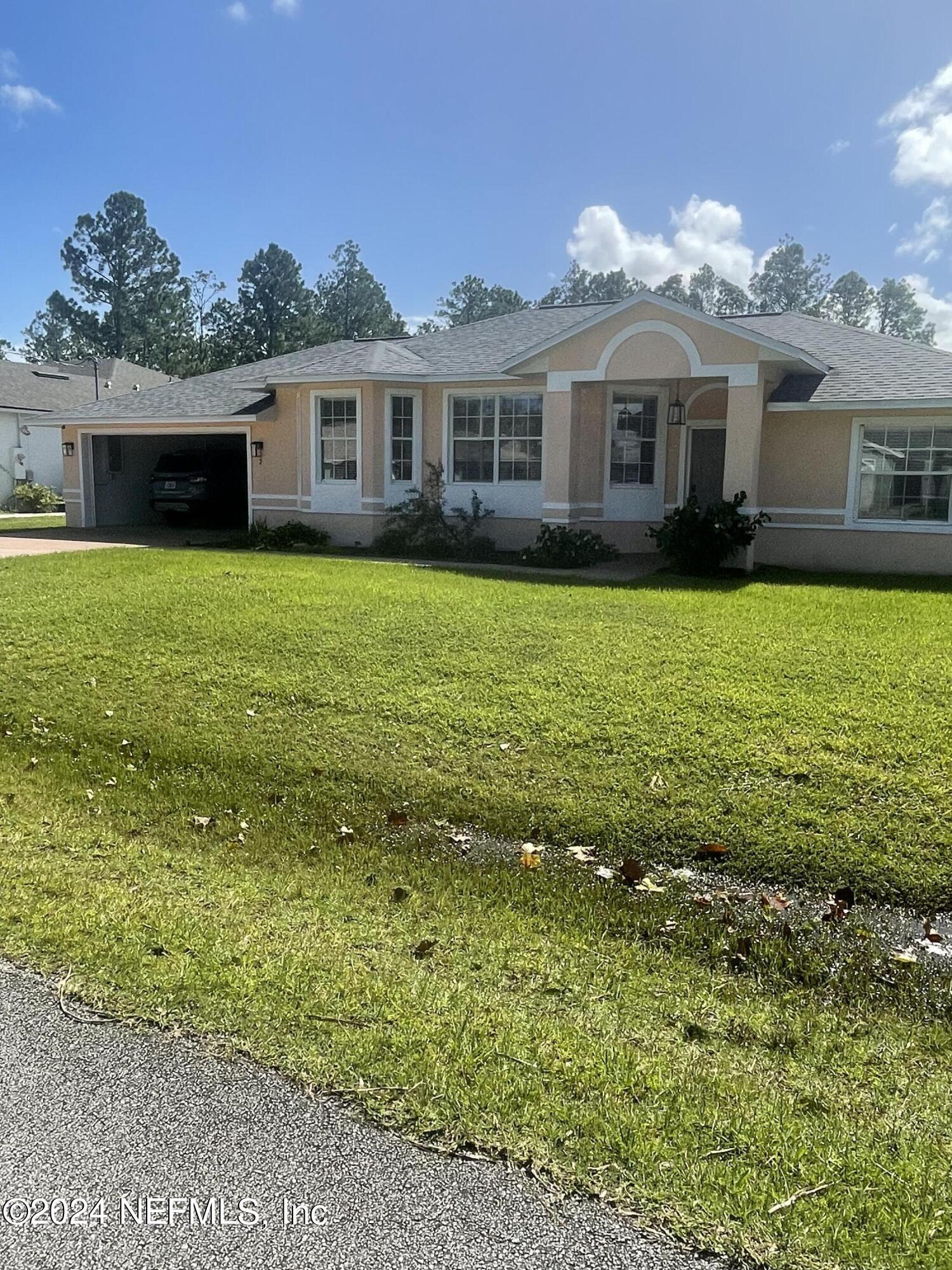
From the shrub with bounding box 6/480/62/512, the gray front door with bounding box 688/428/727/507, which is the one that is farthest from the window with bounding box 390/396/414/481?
the shrub with bounding box 6/480/62/512

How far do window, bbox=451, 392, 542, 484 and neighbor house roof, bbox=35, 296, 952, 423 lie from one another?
63 centimetres

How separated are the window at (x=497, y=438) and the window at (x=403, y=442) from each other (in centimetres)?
80

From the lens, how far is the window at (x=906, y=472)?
1443 centimetres

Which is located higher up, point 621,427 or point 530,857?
point 621,427

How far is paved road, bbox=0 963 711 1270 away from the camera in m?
2.43

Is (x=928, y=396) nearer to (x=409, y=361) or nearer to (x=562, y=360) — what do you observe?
(x=562, y=360)

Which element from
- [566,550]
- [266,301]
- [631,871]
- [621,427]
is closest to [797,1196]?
[631,871]

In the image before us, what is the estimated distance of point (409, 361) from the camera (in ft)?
58.5

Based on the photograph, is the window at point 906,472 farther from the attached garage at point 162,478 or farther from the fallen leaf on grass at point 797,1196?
the fallen leaf on grass at point 797,1196

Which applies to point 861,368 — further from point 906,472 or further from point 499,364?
point 499,364

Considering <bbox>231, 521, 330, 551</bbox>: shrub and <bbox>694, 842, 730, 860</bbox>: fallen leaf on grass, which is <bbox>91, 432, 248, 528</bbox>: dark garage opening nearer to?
<bbox>231, 521, 330, 551</bbox>: shrub

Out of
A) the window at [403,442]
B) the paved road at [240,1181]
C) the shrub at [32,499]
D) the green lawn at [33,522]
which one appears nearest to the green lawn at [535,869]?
the paved road at [240,1181]

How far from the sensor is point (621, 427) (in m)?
16.5

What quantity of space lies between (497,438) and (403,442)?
1792mm
